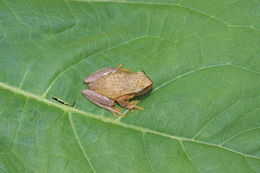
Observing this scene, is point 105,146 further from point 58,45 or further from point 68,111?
point 58,45

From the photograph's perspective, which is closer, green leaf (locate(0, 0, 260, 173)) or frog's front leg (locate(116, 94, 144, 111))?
green leaf (locate(0, 0, 260, 173))

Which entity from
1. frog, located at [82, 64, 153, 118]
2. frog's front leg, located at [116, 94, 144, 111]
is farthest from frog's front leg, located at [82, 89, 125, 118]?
frog's front leg, located at [116, 94, 144, 111]

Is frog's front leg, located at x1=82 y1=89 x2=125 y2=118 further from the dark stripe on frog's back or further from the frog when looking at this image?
the dark stripe on frog's back

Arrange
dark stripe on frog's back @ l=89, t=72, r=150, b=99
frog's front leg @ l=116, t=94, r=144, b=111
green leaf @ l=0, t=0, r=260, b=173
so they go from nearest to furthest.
A: green leaf @ l=0, t=0, r=260, b=173 → frog's front leg @ l=116, t=94, r=144, b=111 → dark stripe on frog's back @ l=89, t=72, r=150, b=99

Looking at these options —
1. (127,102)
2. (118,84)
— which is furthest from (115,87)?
(127,102)

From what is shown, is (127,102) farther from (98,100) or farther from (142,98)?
(98,100)

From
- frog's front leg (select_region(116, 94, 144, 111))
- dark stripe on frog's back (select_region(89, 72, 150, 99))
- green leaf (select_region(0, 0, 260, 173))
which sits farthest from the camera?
dark stripe on frog's back (select_region(89, 72, 150, 99))

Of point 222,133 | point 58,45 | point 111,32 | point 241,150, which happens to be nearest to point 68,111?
point 58,45
